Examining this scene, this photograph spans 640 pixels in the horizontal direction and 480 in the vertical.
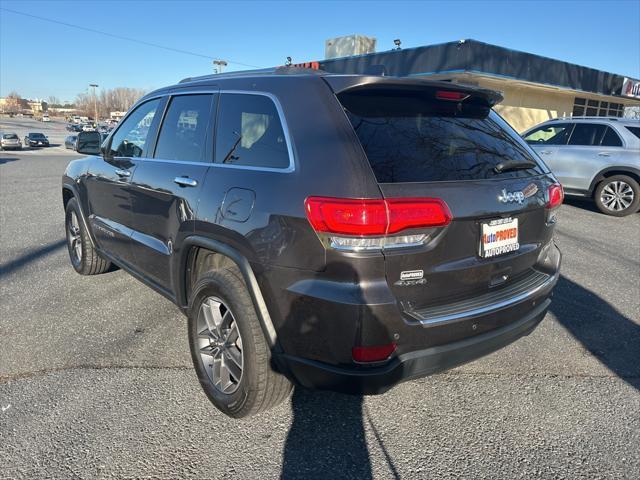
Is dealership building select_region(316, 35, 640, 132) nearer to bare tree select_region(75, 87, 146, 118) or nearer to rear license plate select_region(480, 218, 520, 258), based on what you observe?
rear license plate select_region(480, 218, 520, 258)

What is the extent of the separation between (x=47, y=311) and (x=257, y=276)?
2.70 m

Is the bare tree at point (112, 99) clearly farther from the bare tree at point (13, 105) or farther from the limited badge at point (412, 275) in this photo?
the limited badge at point (412, 275)

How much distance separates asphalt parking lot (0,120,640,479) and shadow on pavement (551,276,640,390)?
0.6 inches

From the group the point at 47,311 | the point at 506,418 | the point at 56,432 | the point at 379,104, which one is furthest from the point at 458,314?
the point at 47,311

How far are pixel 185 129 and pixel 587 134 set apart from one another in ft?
27.9

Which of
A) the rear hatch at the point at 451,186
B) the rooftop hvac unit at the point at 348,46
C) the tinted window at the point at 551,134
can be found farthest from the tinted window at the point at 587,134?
the rooftop hvac unit at the point at 348,46

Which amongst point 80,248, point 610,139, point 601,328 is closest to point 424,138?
point 601,328

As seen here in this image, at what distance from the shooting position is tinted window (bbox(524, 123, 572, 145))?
9297 millimetres

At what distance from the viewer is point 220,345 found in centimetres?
264

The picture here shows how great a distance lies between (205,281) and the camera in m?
2.57

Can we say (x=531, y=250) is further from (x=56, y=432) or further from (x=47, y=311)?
(x=47, y=311)

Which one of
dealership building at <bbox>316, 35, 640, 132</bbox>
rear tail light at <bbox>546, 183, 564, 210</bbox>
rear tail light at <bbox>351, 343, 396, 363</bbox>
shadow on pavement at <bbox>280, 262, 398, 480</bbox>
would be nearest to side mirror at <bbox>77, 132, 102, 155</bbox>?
shadow on pavement at <bbox>280, 262, 398, 480</bbox>

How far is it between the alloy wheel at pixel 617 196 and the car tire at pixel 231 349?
8.44 m

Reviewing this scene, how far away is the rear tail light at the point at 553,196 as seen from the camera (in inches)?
105
